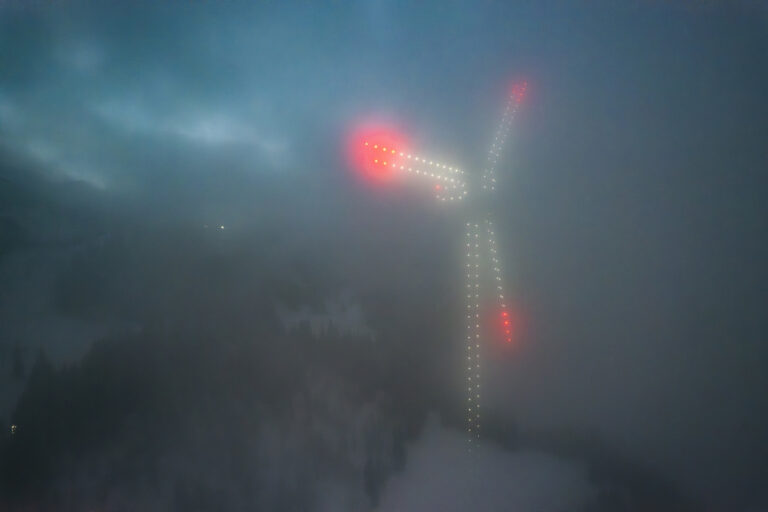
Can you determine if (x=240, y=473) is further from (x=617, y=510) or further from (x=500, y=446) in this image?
(x=617, y=510)

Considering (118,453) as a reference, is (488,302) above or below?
above

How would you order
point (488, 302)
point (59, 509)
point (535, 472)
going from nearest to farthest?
1. point (488, 302)
2. point (59, 509)
3. point (535, 472)


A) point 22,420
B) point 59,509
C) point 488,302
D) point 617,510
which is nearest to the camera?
point 488,302

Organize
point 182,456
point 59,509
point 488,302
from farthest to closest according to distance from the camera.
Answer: point 182,456 → point 59,509 → point 488,302

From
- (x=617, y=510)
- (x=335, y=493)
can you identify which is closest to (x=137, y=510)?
(x=335, y=493)

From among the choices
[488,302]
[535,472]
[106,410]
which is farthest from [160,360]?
[535,472]

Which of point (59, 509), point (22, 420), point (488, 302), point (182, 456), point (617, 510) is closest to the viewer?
point (488, 302)

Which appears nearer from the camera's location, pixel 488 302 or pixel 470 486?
pixel 488 302

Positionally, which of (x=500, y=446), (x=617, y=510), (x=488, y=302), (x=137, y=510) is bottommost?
(x=137, y=510)

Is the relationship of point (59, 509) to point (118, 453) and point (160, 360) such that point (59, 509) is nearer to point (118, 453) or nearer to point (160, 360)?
point (118, 453)
